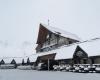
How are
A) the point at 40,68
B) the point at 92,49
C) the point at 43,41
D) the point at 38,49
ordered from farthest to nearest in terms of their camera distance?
1. the point at 38,49
2. the point at 43,41
3. the point at 40,68
4. the point at 92,49

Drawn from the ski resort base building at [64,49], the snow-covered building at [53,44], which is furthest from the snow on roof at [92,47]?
the snow-covered building at [53,44]

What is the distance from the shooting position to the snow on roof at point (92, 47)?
2638cm

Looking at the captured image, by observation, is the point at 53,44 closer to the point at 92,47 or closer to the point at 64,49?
the point at 64,49

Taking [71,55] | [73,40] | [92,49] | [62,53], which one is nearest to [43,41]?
[73,40]

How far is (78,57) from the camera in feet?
100

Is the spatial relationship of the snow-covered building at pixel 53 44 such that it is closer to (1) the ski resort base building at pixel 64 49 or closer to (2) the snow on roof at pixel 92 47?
(1) the ski resort base building at pixel 64 49

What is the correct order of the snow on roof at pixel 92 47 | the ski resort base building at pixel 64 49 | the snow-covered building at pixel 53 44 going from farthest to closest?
the snow-covered building at pixel 53 44
the ski resort base building at pixel 64 49
the snow on roof at pixel 92 47

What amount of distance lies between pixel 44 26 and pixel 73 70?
1955 centimetres

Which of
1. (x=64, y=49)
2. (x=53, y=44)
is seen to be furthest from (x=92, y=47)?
(x=53, y=44)

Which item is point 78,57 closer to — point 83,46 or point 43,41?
point 83,46

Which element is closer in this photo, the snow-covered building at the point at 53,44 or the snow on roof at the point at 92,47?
the snow on roof at the point at 92,47

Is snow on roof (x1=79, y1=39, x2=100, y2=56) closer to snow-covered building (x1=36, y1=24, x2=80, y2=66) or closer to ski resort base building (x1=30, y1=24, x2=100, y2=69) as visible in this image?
ski resort base building (x1=30, y1=24, x2=100, y2=69)

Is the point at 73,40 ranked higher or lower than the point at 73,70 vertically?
higher

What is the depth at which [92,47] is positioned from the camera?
28000 millimetres
